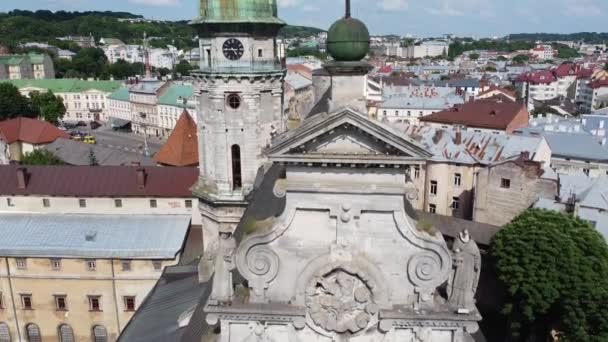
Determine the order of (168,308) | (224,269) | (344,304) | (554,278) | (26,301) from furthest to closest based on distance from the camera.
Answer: (26,301)
(554,278)
(168,308)
(344,304)
(224,269)

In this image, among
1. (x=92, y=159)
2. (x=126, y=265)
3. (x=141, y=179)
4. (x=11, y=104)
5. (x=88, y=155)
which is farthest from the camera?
(x=11, y=104)

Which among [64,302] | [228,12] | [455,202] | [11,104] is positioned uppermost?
[228,12]

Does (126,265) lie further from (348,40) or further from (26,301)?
(348,40)

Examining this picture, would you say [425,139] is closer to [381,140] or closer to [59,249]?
[59,249]

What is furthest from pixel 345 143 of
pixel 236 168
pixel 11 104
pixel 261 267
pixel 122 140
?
pixel 11 104

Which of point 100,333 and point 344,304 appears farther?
point 100,333

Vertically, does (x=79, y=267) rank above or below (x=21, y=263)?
below

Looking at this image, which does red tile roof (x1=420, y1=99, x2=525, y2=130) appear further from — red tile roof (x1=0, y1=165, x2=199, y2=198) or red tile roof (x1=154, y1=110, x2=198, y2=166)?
red tile roof (x1=0, y1=165, x2=199, y2=198)
